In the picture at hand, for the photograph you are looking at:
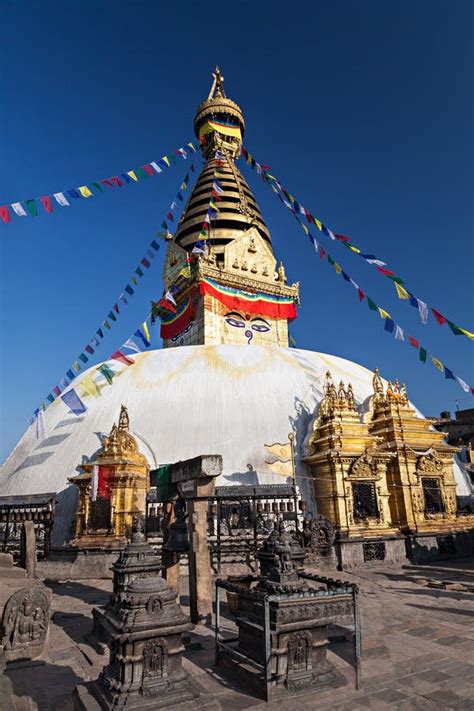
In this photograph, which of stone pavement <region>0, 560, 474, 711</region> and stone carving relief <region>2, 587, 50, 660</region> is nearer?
stone pavement <region>0, 560, 474, 711</region>

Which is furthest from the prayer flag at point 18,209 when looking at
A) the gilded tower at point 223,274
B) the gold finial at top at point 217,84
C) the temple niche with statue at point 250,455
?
the gold finial at top at point 217,84

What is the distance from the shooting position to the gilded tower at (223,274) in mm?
30609

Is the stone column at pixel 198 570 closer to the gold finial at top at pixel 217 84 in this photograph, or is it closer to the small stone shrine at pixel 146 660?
the small stone shrine at pixel 146 660

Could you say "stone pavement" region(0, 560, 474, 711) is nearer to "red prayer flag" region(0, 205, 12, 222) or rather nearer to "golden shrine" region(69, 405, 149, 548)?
"golden shrine" region(69, 405, 149, 548)

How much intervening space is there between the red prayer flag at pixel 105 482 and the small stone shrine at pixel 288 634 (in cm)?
1005

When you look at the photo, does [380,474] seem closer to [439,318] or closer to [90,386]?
[439,318]

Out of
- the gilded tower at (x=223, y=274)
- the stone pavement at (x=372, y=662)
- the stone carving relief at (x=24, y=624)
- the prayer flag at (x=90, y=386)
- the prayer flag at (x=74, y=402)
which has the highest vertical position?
the gilded tower at (x=223, y=274)

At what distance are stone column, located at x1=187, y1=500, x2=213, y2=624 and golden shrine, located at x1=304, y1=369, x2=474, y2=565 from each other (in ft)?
25.5

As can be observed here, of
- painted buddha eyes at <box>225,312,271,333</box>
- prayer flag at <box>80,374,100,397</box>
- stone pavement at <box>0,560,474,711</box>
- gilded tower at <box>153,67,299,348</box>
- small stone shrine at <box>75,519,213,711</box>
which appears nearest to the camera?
small stone shrine at <box>75,519,213,711</box>

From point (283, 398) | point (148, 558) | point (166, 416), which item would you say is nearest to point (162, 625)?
point (148, 558)

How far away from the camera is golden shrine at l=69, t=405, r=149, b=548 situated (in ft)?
47.2

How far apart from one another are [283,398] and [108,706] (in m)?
15.8

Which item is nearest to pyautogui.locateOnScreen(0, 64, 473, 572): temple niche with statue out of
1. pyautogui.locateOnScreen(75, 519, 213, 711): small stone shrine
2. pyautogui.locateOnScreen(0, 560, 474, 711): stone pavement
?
pyautogui.locateOnScreen(0, 560, 474, 711): stone pavement

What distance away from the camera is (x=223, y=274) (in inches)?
1227
